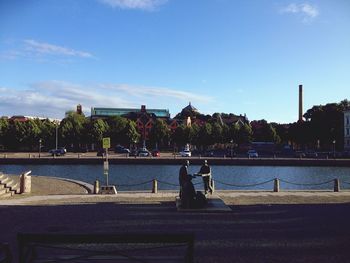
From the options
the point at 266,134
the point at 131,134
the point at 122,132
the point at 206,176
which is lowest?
the point at 206,176

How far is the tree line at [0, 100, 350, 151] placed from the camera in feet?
355

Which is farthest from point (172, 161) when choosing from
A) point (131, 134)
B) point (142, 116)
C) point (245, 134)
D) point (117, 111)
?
point (117, 111)

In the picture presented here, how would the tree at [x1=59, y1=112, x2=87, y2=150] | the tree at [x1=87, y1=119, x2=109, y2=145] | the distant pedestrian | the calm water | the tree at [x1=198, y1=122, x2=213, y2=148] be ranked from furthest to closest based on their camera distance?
the tree at [x1=198, y1=122, x2=213, y2=148]
the tree at [x1=59, y1=112, x2=87, y2=150]
the tree at [x1=87, y1=119, x2=109, y2=145]
the calm water
the distant pedestrian

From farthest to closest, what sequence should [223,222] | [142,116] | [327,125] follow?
[142,116] → [327,125] → [223,222]

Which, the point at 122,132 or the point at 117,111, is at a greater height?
the point at 117,111

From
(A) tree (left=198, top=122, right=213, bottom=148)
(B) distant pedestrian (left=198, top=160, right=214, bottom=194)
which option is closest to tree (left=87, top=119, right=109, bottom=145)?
(A) tree (left=198, top=122, right=213, bottom=148)

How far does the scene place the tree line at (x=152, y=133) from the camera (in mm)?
108350

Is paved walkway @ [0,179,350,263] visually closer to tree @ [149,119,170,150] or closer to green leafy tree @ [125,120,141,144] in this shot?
green leafy tree @ [125,120,141,144]

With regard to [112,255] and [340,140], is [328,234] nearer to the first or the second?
[112,255]

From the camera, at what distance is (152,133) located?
389ft

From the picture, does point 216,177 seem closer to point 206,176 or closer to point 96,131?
point 206,176

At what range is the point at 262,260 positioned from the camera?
9.30 metres

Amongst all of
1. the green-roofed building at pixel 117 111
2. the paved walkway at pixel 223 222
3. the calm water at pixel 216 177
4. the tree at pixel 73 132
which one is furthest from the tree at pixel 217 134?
the paved walkway at pixel 223 222

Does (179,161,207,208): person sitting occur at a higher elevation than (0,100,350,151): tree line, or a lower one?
lower
